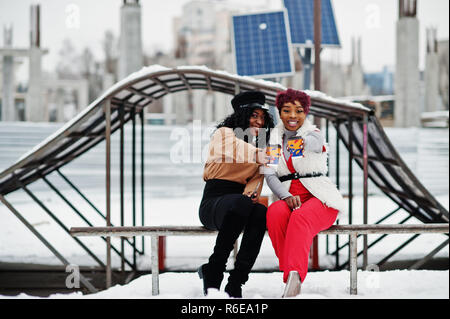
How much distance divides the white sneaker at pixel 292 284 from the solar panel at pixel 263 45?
4.19 m

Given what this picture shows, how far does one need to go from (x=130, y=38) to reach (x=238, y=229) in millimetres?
12533

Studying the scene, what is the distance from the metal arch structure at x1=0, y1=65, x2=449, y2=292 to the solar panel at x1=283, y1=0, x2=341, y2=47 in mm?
2548

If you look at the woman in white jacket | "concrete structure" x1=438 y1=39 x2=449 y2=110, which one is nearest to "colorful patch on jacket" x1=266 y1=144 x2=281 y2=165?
the woman in white jacket

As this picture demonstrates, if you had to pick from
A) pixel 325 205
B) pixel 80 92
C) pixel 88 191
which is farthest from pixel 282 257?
pixel 80 92

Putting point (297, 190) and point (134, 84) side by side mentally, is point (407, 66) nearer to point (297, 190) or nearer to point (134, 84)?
point (134, 84)

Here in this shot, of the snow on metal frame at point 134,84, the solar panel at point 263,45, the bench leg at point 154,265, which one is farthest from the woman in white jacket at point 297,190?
the solar panel at point 263,45

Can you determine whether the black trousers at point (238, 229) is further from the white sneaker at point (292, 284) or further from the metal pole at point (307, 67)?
the metal pole at point (307, 67)

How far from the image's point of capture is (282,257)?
3.10 m

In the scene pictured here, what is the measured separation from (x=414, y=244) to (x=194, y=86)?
14.6 feet

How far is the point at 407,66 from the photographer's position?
49.2 ft

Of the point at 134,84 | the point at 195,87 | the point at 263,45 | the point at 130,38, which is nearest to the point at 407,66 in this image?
the point at 130,38

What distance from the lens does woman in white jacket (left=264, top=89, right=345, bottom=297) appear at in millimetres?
3004

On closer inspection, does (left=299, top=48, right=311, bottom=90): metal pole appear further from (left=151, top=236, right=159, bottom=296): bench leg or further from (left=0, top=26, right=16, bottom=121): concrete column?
(left=0, top=26, right=16, bottom=121): concrete column
